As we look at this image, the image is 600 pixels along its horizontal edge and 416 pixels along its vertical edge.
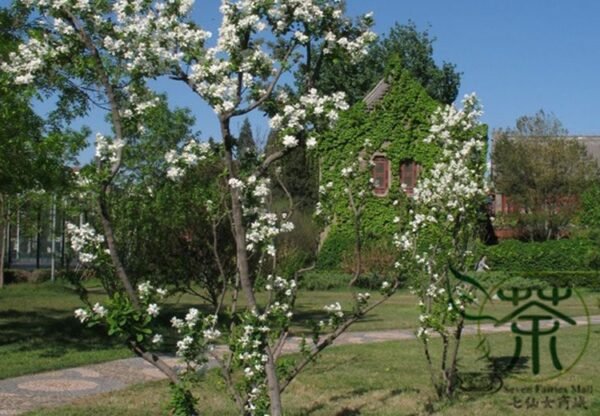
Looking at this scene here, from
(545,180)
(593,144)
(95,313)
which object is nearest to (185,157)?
(95,313)

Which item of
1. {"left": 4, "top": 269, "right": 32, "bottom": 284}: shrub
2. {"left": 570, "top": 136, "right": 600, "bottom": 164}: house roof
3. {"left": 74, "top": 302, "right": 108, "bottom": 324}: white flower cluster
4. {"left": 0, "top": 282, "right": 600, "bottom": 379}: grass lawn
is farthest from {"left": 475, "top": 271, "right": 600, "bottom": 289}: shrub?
{"left": 570, "top": 136, "right": 600, "bottom": 164}: house roof

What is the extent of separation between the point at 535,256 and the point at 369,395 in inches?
893

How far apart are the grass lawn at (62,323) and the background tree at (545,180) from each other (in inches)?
608

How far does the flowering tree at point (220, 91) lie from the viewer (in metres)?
5.54

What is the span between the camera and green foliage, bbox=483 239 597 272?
29.5 metres

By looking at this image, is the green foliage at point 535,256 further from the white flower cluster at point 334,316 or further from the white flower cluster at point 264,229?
the white flower cluster at point 264,229

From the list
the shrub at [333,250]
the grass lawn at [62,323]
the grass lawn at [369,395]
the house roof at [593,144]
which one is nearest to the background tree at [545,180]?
the house roof at [593,144]

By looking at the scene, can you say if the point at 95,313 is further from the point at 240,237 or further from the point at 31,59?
the point at 31,59

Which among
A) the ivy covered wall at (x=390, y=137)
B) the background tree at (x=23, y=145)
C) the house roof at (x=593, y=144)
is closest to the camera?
the background tree at (x=23, y=145)

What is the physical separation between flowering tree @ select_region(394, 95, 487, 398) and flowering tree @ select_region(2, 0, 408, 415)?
217 cm

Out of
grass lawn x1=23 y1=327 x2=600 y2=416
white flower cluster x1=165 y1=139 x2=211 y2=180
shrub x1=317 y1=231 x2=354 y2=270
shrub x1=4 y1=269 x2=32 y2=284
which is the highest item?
white flower cluster x1=165 y1=139 x2=211 y2=180

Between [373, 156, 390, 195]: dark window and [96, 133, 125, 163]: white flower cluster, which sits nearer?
[96, 133, 125, 163]: white flower cluster

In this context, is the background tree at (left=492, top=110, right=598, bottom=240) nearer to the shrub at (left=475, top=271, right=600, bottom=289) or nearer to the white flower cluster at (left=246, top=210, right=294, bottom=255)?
the shrub at (left=475, top=271, right=600, bottom=289)

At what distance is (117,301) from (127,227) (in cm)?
983
